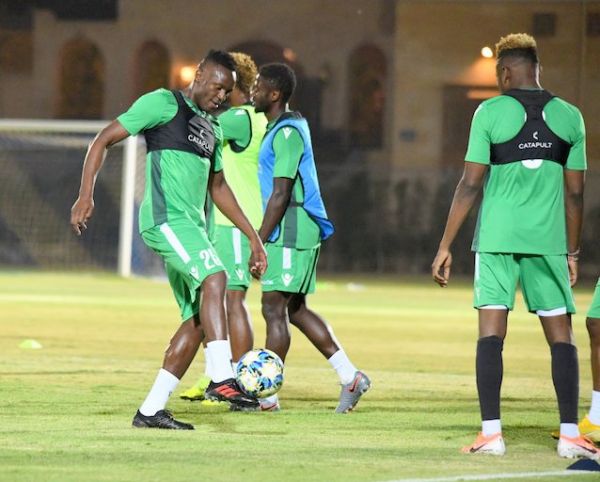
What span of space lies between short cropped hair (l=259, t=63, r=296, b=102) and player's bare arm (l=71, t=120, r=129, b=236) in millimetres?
1823

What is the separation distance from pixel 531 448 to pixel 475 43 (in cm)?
3156

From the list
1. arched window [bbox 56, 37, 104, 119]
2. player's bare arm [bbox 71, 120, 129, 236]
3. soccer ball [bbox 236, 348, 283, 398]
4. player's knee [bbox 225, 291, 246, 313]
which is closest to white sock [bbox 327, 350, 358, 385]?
player's knee [bbox 225, 291, 246, 313]

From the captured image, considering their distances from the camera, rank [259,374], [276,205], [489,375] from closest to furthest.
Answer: [489,375] → [259,374] → [276,205]

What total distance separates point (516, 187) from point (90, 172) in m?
2.25

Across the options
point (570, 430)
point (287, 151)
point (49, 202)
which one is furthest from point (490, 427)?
point (49, 202)

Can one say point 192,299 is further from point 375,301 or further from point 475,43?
point 475,43

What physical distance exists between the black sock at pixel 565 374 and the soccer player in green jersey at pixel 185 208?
182 centimetres

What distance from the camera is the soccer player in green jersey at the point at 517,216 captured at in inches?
293

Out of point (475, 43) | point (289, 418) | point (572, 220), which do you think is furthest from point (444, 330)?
point (475, 43)

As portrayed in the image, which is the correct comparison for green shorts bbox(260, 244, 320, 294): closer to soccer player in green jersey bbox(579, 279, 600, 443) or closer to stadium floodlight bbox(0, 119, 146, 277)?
soccer player in green jersey bbox(579, 279, 600, 443)

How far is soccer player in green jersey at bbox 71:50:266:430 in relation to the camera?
8094 millimetres

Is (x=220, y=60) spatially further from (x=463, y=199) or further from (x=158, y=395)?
(x=158, y=395)

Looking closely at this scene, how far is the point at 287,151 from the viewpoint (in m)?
9.41

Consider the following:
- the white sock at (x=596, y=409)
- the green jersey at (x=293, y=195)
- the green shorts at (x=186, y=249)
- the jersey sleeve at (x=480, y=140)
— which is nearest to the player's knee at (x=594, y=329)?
the white sock at (x=596, y=409)
